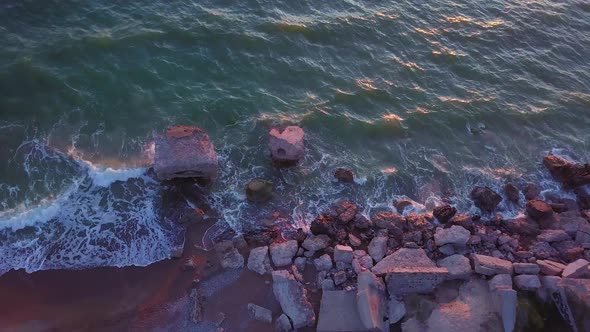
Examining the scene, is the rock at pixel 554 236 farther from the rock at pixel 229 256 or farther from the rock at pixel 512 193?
the rock at pixel 229 256

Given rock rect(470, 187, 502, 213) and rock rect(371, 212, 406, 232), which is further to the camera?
rock rect(470, 187, 502, 213)

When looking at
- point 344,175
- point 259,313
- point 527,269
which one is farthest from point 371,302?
point 344,175

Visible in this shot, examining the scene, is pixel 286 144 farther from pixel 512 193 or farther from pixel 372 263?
pixel 512 193

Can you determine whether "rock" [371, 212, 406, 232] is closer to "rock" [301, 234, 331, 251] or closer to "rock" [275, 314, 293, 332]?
"rock" [301, 234, 331, 251]

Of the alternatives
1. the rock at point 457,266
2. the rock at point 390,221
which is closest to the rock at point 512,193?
the rock at point 390,221

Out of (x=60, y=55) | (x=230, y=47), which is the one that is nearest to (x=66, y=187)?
(x=60, y=55)

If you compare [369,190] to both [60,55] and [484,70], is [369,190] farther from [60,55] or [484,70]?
[60,55]

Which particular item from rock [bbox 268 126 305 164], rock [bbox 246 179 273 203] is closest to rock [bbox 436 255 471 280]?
rock [bbox 246 179 273 203]
